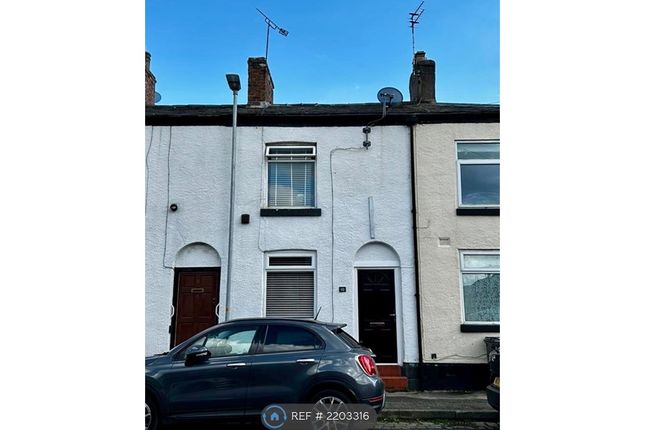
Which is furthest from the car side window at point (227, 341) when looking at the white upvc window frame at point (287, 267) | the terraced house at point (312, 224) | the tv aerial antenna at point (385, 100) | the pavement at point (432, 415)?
the tv aerial antenna at point (385, 100)

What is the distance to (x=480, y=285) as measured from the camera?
31.3 ft

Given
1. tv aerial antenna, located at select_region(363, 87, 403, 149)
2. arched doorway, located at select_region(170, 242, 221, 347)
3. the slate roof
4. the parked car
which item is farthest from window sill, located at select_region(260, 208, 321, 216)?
the parked car

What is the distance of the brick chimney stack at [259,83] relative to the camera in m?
11.1

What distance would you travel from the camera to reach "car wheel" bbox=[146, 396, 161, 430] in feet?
18.8

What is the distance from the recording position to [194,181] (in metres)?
10.0

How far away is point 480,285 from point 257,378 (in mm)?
5496

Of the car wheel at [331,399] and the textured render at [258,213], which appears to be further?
the textured render at [258,213]

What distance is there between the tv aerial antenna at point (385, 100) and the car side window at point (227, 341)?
5.25 m

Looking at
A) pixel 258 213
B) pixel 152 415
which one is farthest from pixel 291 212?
pixel 152 415

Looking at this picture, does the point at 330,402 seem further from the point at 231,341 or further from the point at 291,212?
the point at 291,212

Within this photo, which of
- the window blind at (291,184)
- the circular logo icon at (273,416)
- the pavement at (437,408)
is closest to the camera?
the circular logo icon at (273,416)

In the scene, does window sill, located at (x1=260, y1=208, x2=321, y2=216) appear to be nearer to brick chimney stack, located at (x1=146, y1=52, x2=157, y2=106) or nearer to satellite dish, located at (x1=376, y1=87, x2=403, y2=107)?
satellite dish, located at (x1=376, y1=87, x2=403, y2=107)

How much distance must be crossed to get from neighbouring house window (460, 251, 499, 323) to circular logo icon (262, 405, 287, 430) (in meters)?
5.02

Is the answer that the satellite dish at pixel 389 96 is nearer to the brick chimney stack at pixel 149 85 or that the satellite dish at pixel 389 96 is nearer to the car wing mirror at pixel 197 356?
the brick chimney stack at pixel 149 85
